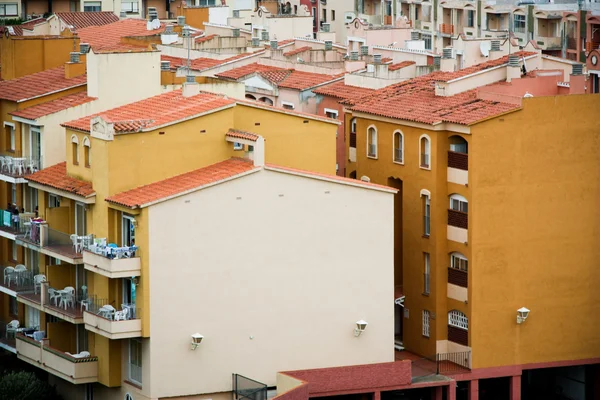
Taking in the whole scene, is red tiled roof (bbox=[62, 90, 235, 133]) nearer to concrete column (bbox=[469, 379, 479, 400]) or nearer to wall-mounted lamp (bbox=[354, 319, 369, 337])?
wall-mounted lamp (bbox=[354, 319, 369, 337])

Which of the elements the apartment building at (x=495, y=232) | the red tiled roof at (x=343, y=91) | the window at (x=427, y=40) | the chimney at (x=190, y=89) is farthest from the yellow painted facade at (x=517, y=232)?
the window at (x=427, y=40)

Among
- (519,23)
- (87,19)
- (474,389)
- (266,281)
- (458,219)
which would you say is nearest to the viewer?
(266,281)

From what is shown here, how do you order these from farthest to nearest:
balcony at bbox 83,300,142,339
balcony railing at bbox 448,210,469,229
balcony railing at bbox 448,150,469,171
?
1. balcony railing at bbox 448,210,469,229
2. balcony railing at bbox 448,150,469,171
3. balcony at bbox 83,300,142,339

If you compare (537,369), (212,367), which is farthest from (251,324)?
(537,369)

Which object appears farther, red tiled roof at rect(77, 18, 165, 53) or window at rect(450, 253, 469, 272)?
red tiled roof at rect(77, 18, 165, 53)

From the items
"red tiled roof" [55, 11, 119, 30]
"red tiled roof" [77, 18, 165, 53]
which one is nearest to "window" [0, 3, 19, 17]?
"red tiled roof" [55, 11, 119, 30]

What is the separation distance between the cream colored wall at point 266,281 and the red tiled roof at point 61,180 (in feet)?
16.7

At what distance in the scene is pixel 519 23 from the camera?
5527 inches

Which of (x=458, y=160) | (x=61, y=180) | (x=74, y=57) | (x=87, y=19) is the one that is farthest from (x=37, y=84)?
(x=87, y=19)

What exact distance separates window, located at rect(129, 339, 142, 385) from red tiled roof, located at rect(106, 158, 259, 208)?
527 cm

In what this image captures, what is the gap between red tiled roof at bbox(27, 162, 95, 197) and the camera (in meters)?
74.9

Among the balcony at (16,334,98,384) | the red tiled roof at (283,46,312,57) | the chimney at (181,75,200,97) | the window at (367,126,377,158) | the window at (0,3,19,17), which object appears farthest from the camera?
the window at (0,3,19,17)

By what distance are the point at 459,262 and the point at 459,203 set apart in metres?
2.39

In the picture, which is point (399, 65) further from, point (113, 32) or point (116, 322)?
point (116, 322)
